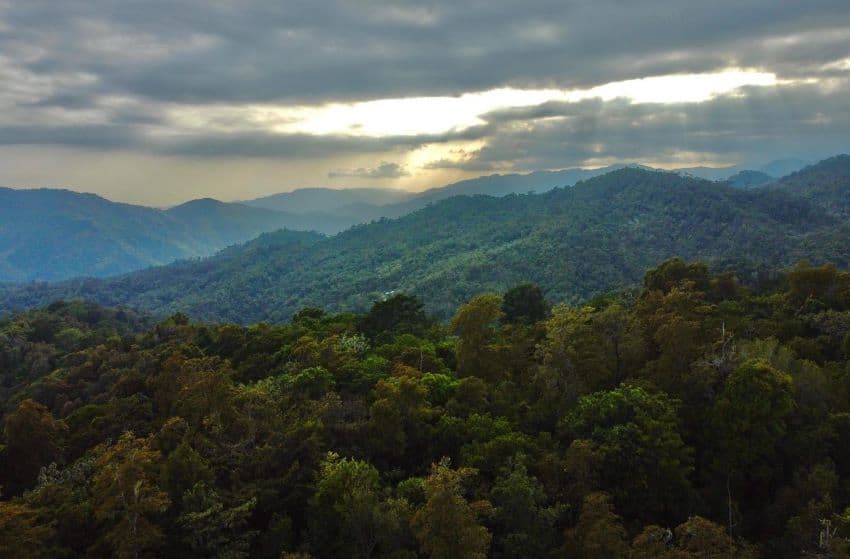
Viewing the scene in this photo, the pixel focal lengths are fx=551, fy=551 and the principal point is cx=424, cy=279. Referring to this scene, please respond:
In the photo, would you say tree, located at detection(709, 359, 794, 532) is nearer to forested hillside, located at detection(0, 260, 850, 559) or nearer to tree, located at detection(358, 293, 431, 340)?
forested hillside, located at detection(0, 260, 850, 559)

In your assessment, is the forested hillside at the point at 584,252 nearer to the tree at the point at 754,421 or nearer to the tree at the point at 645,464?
the tree at the point at 754,421

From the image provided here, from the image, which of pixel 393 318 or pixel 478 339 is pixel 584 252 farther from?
pixel 478 339

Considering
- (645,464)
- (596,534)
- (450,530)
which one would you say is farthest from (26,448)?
(645,464)

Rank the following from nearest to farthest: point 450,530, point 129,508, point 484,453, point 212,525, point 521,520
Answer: point 450,530 < point 129,508 < point 212,525 < point 521,520 < point 484,453

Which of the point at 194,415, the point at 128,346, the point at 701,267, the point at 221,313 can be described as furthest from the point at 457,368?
the point at 221,313

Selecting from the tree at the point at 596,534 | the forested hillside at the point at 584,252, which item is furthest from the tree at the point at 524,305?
the forested hillside at the point at 584,252

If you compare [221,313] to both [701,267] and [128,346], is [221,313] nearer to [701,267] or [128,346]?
[128,346]
